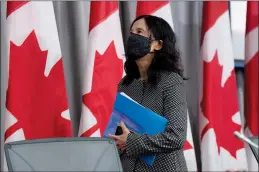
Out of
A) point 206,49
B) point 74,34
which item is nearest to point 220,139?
point 206,49

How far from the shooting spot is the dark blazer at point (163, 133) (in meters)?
1.76

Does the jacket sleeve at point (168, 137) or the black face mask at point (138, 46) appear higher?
the black face mask at point (138, 46)

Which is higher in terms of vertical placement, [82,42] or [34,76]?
[82,42]

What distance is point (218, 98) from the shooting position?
119 inches

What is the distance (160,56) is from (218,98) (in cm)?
120

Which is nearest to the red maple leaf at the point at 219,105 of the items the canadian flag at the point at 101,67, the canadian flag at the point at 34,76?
the canadian flag at the point at 101,67

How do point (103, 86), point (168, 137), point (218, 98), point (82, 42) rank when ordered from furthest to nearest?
point (218, 98) → point (82, 42) → point (103, 86) → point (168, 137)

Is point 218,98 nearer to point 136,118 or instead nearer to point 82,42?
point 82,42

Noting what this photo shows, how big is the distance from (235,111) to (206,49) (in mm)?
420

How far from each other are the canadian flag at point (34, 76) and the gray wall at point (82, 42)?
17 centimetres

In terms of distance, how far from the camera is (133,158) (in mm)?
1880

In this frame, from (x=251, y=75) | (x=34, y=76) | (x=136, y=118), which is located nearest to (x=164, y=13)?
(x=251, y=75)

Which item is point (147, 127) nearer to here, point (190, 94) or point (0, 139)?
point (0, 139)

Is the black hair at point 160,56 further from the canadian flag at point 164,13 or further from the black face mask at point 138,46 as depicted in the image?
the canadian flag at point 164,13
